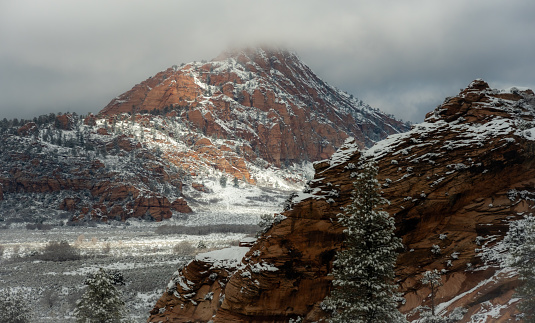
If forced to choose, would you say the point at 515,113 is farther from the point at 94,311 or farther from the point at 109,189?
the point at 109,189

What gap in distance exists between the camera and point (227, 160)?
193750 mm

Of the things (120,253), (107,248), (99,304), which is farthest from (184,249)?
(99,304)

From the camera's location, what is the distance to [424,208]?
23.0 m

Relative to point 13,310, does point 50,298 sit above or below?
below

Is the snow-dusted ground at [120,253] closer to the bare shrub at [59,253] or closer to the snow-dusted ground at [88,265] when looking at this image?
the snow-dusted ground at [88,265]

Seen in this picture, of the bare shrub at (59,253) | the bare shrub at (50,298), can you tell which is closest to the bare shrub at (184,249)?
the bare shrub at (59,253)

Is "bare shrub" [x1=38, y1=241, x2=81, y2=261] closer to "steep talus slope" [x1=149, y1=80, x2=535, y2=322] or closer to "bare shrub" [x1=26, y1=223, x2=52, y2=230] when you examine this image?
"bare shrub" [x1=26, y1=223, x2=52, y2=230]

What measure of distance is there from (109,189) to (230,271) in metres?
123

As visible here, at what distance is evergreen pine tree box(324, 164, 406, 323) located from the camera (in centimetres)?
1559

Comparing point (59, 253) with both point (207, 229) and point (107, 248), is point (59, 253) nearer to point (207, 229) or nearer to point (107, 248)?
point (107, 248)

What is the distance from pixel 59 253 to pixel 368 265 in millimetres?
77172

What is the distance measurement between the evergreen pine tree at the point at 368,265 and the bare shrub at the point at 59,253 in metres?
73.0

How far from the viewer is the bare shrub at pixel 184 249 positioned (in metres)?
79.8

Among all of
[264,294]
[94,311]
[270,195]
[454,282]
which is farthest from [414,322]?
[270,195]
